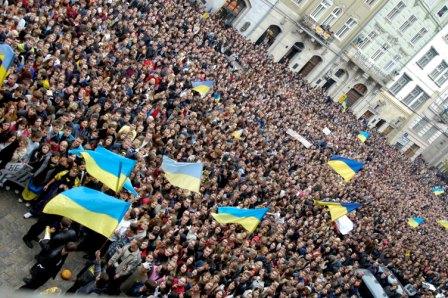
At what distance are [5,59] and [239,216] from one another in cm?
730

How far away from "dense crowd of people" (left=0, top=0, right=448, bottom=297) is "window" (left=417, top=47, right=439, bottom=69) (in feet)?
82.1

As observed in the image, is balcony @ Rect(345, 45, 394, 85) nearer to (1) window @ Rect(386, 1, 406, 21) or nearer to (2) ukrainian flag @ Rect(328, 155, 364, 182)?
(1) window @ Rect(386, 1, 406, 21)

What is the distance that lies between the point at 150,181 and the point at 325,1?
1369 inches

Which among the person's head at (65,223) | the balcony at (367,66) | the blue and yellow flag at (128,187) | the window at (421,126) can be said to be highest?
the balcony at (367,66)

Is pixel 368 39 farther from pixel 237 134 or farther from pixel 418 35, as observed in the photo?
pixel 237 134

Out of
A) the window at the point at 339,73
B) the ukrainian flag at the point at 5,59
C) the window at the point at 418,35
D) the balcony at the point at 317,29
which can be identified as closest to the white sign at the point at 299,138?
the ukrainian flag at the point at 5,59

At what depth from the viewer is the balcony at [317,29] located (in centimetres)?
4216

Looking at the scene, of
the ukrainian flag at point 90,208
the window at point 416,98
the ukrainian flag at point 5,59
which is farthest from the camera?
the window at point 416,98

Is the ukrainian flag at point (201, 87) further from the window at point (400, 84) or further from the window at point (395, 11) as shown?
the window at point (400, 84)

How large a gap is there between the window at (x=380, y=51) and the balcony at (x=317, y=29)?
5.93 meters

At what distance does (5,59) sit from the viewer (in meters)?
11.8

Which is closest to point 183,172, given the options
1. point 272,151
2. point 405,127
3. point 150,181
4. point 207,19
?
point 150,181

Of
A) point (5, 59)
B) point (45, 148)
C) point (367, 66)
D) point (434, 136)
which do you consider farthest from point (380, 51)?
point (45, 148)

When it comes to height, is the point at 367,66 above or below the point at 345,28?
below
